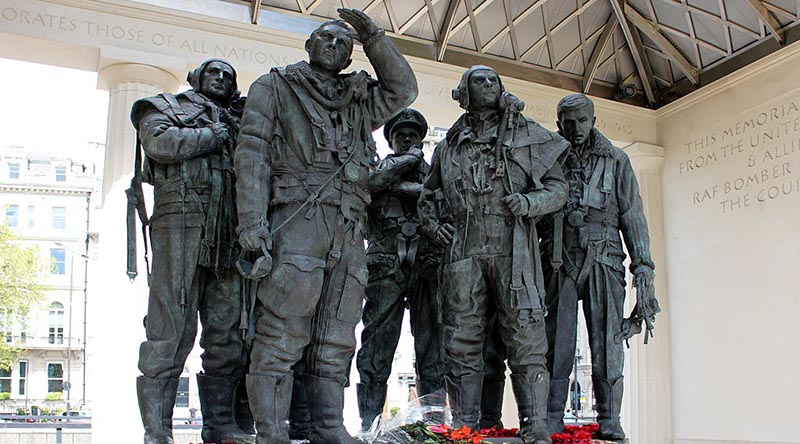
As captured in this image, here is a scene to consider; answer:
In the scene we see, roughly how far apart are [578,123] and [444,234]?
158 centimetres

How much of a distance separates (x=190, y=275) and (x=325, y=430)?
4.20 ft

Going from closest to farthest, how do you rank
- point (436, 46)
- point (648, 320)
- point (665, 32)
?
point (648, 320)
point (436, 46)
point (665, 32)

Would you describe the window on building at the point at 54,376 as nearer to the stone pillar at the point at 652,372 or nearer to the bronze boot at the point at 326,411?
the stone pillar at the point at 652,372

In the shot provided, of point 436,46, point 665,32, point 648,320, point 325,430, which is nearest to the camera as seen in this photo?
point 325,430

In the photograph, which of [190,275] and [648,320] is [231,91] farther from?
[648,320]

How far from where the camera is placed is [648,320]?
20.0 ft

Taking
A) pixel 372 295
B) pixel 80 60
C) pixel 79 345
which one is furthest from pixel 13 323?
pixel 372 295

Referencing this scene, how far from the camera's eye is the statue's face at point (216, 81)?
18.4 feet

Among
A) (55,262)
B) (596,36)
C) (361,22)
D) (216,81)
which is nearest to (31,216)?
(55,262)

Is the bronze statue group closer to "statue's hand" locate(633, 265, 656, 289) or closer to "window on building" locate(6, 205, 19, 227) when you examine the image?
"statue's hand" locate(633, 265, 656, 289)

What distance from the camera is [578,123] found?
645cm

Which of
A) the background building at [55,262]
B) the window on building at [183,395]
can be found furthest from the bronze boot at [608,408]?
the background building at [55,262]

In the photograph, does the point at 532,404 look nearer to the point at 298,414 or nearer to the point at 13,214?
the point at 298,414

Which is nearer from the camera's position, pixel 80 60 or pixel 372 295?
pixel 372 295
